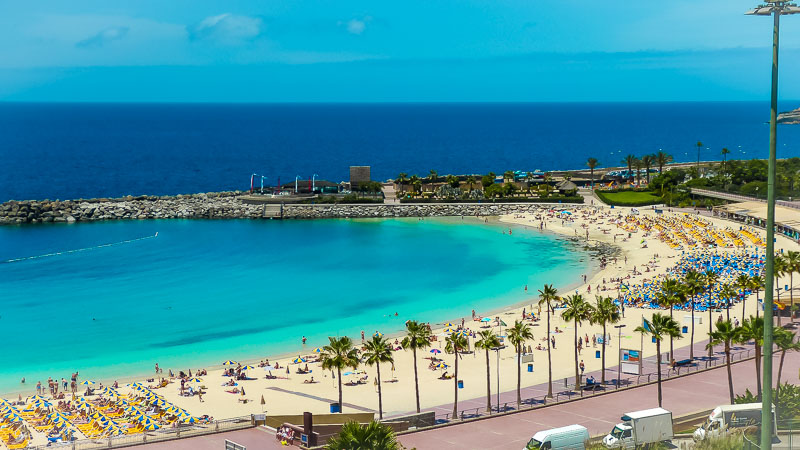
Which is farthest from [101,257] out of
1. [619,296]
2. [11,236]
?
[619,296]

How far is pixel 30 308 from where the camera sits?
5756 centimetres

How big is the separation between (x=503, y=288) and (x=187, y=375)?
27549 millimetres

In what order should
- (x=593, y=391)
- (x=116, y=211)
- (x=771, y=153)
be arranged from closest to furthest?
(x=771, y=153) < (x=593, y=391) < (x=116, y=211)

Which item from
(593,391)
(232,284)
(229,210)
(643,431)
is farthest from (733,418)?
(229,210)

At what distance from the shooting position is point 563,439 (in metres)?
24.2

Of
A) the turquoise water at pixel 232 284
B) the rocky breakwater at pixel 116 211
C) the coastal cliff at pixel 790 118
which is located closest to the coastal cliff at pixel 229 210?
the rocky breakwater at pixel 116 211

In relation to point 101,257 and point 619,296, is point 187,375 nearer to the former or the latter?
point 619,296

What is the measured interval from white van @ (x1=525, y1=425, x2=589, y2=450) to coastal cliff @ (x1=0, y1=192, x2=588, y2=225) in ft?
244

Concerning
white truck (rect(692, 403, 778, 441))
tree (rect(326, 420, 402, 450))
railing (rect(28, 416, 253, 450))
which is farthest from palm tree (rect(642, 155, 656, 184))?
tree (rect(326, 420, 402, 450))

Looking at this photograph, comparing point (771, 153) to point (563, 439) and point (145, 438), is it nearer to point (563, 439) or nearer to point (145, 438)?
point (563, 439)

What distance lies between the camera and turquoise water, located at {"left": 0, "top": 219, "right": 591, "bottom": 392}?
48594 mm

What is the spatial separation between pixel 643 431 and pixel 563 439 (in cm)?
229

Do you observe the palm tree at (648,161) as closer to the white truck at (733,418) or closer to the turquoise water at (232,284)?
the turquoise water at (232,284)

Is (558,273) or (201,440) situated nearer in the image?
(201,440)
